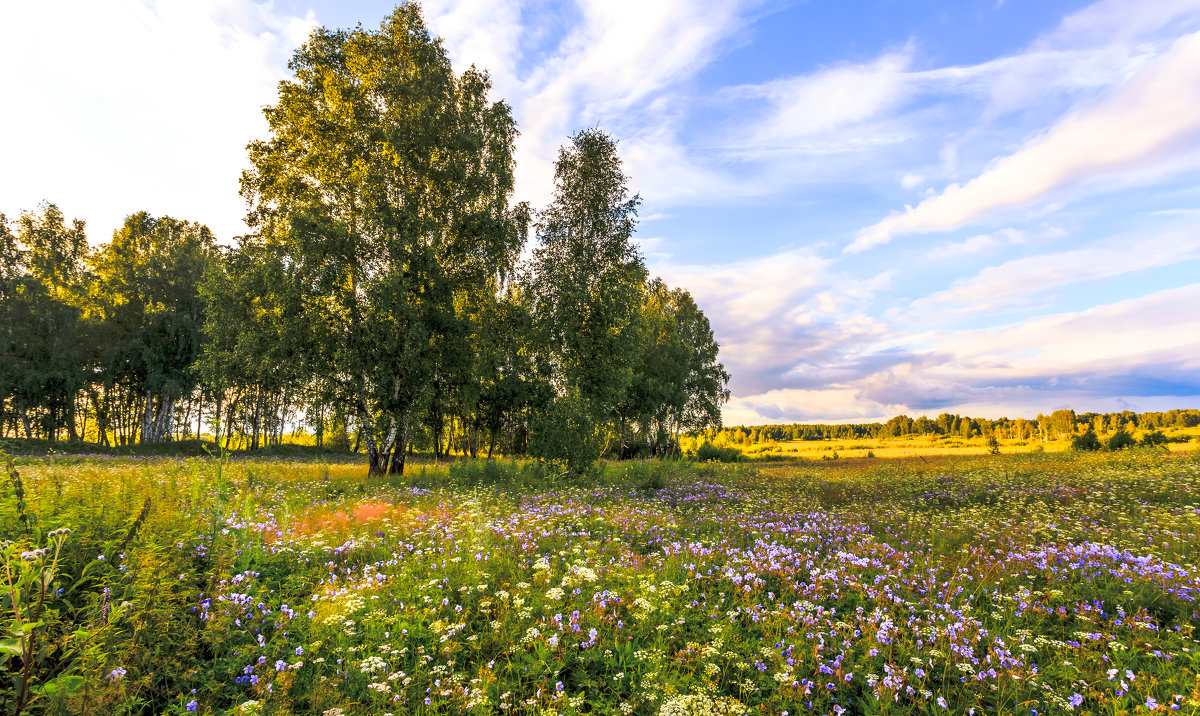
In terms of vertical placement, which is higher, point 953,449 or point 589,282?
point 589,282

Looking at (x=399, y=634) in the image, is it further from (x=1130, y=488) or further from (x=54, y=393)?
(x=54, y=393)

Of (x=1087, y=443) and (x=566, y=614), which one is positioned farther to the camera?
(x=1087, y=443)

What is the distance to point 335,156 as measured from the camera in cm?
2116

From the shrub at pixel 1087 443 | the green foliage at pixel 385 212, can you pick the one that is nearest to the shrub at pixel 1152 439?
the shrub at pixel 1087 443

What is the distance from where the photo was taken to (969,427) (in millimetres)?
116750

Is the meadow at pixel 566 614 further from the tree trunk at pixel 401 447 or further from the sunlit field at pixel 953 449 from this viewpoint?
the sunlit field at pixel 953 449

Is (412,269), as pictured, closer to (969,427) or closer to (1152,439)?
(1152,439)

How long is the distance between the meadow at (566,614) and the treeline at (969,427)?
6861 centimetres

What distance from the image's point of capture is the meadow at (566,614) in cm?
Answer: 370

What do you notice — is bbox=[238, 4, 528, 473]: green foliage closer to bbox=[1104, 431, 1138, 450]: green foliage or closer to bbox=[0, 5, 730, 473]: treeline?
bbox=[0, 5, 730, 473]: treeline

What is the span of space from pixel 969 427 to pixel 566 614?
14502cm

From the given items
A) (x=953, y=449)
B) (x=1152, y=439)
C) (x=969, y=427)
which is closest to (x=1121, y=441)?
(x=1152, y=439)

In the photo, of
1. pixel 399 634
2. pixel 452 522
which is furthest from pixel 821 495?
pixel 399 634

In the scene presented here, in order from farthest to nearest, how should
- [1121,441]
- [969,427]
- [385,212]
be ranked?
[969,427] < [1121,441] < [385,212]
